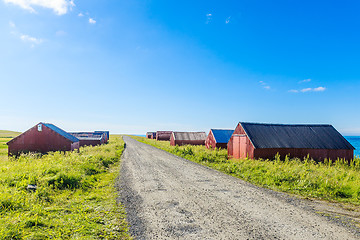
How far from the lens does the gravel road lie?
588cm

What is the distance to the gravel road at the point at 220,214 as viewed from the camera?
19.3 feet

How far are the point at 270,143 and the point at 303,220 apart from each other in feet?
48.2

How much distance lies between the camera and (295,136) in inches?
867

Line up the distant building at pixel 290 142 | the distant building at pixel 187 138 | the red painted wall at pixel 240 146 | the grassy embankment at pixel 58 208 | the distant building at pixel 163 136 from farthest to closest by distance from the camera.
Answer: the distant building at pixel 163 136, the distant building at pixel 187 138, the red painted wall at pixel 240 146, the distant building at pixel 290 142, the grassy embankment at pixel 58 208

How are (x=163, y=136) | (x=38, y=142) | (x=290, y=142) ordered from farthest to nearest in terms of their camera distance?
1. (x=163, y=136)
2. (x=38, y=142)
3. (x=290, y=142)

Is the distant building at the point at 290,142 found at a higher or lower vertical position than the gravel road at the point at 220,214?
higher

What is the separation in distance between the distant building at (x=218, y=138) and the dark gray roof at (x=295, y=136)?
1125cm

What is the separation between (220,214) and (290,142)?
56.8 feet

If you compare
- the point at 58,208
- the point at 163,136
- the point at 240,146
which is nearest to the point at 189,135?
the point at 240,146

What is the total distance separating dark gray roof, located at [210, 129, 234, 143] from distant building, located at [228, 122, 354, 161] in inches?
405

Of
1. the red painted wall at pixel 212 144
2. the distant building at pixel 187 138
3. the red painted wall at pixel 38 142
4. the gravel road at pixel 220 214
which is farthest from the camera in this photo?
the distant building at pixel 187 138

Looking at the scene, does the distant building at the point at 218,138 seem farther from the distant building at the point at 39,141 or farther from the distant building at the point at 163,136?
the distant building at the point at 163,136

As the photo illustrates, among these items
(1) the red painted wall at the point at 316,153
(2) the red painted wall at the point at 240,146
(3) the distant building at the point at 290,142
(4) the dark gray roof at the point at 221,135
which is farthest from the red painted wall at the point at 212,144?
(1) the red painted wall at the point at 316,153

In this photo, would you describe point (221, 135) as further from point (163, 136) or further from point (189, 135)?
point (163, 136)
